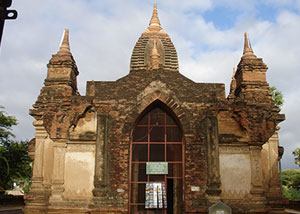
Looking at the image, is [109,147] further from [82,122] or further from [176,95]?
[176,95]

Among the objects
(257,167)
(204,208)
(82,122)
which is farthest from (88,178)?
(257,167)

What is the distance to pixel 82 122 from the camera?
1243 centimetres

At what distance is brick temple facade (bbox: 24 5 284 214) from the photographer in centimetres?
1149

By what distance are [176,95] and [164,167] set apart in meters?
2.84

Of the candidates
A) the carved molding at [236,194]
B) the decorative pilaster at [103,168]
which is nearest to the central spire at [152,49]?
the decorative pilaster at [103,168]

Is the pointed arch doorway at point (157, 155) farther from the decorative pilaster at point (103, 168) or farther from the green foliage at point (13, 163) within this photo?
the green foliage at point (13, 163)

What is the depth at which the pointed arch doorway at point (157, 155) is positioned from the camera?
11805mm

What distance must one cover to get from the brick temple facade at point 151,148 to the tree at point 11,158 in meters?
11.0

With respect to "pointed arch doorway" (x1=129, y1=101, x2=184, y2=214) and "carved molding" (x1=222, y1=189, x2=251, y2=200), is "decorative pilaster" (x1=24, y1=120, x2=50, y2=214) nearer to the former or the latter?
"pointed arch doorway" (x1=129, y1=101, x2=184, y2=214)

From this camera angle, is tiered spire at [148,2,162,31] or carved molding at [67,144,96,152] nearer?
carved molding at [67,144,96,152]

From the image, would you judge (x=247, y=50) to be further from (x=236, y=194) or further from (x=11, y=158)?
(x=11, y=158)

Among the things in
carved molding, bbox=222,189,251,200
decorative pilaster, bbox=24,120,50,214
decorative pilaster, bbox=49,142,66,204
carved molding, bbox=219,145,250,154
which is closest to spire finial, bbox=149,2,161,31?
decorative pilaster, bbox=24,120,50,214

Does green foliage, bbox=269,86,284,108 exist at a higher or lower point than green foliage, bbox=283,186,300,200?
higher

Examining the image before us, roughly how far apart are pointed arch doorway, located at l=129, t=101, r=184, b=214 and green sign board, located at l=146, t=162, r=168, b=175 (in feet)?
0.39
